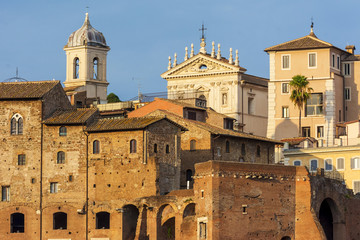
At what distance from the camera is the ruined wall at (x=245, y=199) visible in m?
77.8

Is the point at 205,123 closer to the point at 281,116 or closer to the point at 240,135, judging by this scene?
the point at 240,135

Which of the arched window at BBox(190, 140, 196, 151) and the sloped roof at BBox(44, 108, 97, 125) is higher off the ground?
the sloped roof at BBox(44, 108, 97, 125)

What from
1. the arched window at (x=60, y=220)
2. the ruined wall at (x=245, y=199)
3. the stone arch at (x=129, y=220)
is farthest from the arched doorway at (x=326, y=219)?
the arched window at (x=60, y=220)

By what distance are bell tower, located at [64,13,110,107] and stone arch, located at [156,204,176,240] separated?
3310cm

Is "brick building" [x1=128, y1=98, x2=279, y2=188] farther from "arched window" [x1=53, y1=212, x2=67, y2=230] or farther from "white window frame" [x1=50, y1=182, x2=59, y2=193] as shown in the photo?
"white window frame" [x1=50, y1=182, x2=59, y2=193]

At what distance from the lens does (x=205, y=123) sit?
318 ft

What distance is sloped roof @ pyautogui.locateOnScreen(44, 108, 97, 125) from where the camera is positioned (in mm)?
86875

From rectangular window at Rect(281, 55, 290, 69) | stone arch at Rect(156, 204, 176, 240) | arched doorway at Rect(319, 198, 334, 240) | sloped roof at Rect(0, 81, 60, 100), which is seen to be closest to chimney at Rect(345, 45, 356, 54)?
rectangular window at Rect(281, 55, 290, 69)

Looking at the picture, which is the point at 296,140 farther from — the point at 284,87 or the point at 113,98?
the point at 113,98

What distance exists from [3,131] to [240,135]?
18875mm

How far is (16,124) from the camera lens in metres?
87.6

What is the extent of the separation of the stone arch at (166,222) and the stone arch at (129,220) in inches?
93.0

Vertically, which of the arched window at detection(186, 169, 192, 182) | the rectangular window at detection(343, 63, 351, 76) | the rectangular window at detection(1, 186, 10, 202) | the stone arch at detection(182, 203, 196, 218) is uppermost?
the rectangular window at detection(343, 63, 351, 76)

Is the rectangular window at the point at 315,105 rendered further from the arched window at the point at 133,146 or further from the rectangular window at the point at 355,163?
the arched window at the point at 133,146
